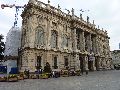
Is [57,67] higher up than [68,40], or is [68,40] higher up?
[68,40]

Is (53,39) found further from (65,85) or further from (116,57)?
(116,57)

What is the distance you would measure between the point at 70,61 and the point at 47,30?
9.43 m

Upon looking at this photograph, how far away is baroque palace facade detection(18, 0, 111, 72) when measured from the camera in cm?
3531

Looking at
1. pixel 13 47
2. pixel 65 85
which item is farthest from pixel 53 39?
pixel 65 85

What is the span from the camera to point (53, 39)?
3972 cm

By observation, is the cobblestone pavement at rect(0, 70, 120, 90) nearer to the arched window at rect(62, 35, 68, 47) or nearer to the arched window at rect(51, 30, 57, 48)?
the arched window at rect(51, 30, 57, 48)

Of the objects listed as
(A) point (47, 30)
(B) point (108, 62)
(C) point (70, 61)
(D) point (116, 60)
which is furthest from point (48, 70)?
(D) point (116, 60)

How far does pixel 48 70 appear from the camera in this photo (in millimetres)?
31906

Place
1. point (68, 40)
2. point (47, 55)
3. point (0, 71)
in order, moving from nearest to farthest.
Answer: point (47, 55)
point (68, 40)
point (0, 71)

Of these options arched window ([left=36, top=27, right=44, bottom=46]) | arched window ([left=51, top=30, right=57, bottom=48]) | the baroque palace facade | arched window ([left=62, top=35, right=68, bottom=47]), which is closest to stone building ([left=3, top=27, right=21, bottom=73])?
the baroque palace facade

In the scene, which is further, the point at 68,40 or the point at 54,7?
the point at 68,40

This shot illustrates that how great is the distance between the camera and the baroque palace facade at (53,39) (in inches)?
1390

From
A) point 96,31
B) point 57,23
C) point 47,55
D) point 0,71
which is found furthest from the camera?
point 96,31

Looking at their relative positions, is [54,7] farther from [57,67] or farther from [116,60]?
[116,60]
